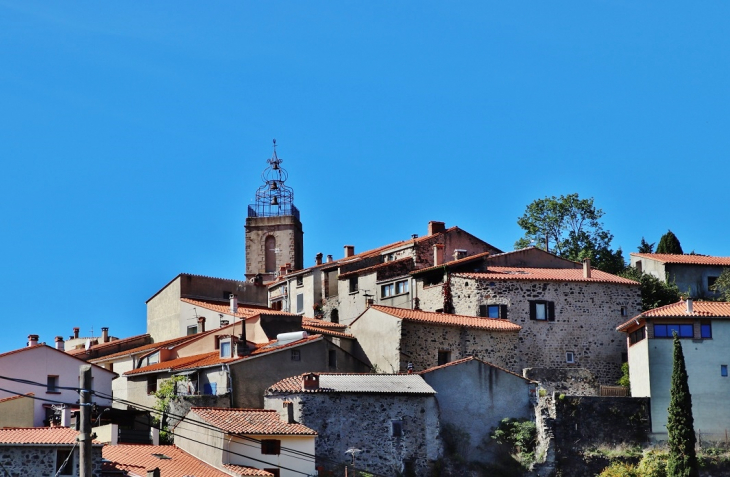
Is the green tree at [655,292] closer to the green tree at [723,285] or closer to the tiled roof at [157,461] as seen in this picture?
the green tree at [723,285]

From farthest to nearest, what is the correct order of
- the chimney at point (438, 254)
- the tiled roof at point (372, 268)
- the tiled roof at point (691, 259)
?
the tiled roof at point (691, 259) → the tiled roof at point (372, 268) → the chimney at point (438, 254)

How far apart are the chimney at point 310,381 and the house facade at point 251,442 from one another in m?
2.15

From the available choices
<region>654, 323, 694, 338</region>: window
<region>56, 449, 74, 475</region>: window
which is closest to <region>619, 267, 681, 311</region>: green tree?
<region>654, 323, 694, 338</region>: window

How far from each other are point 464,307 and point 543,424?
11971 millimetres

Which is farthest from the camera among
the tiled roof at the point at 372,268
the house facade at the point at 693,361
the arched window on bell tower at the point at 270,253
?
the arched window on bell tower at the point at 270,253

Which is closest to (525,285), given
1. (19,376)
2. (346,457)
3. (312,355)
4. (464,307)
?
(464,307)

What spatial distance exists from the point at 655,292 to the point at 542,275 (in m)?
8.48

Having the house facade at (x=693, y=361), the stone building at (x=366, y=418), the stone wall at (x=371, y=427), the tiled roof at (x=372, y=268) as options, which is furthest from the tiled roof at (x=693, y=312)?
the tiled roof at (x=372, y=268)

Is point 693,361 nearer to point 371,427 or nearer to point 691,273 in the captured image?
point 371,427

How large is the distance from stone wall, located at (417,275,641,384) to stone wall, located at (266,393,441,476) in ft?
39.3

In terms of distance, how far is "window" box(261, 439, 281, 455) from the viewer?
50625 mm

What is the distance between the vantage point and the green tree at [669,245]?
284 ft

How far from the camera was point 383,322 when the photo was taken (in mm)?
62094

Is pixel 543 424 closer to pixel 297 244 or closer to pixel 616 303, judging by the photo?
pixel 616 303
